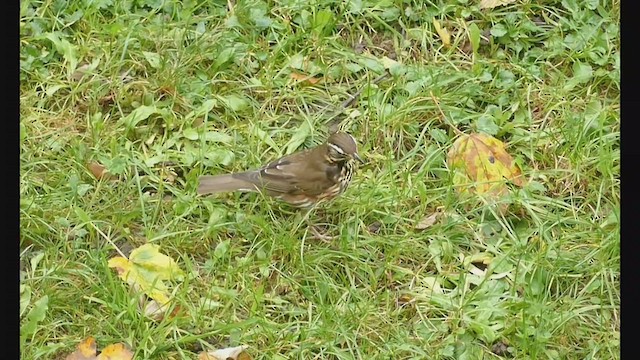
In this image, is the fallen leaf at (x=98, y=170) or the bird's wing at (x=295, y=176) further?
the fallen leaf at (x=98, y=170)

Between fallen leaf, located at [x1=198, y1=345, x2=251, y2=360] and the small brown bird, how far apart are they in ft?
3.05

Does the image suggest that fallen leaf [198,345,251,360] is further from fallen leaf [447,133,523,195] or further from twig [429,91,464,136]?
twig [429,91,464,136]

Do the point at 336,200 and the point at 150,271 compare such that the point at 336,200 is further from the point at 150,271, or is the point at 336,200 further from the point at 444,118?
the point at 150,271

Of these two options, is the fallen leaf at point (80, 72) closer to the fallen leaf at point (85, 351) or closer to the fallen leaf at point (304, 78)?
the fallen leaf at point (304, 78)

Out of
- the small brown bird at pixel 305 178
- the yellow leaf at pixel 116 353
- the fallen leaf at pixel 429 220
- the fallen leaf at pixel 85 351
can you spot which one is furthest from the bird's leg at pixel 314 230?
the fallen leaf at pixel 85 351

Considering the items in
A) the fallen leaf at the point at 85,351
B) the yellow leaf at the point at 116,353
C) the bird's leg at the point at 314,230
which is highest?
the bird's leg at the point at 314,230

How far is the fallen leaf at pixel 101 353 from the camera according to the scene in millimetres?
4953

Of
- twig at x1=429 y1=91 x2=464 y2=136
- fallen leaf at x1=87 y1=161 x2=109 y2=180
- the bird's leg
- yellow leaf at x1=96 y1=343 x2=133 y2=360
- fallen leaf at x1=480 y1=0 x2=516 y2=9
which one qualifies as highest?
fallen leaf at x1=480 y1=0 x2=516 y2=9

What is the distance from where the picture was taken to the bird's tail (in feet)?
18.2

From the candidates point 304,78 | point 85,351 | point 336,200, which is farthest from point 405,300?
point 304,78

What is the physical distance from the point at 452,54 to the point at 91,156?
7.54 ft

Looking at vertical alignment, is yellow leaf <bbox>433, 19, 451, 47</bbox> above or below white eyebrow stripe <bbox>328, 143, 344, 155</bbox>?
below

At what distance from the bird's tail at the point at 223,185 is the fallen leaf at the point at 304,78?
1080 millimetres

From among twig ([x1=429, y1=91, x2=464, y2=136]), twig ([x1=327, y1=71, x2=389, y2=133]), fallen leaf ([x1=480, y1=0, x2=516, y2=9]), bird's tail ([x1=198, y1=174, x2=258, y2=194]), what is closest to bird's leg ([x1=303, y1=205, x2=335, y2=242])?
bird's tail ([x1=198, y1=174, x2=258, y2=194])
